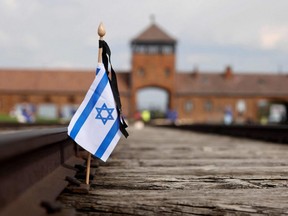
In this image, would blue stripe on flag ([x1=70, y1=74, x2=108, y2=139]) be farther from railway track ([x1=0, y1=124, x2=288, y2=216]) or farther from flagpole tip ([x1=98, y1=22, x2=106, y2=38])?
flagpole tip ([x1=98, y1=22, x2=106, y2=38])

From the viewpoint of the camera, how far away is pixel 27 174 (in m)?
2.36

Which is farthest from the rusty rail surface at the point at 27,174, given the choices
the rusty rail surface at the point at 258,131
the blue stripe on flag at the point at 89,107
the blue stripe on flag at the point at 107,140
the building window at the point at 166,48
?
the building window at the point at 166,48

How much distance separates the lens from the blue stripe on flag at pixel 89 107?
11.0 ft

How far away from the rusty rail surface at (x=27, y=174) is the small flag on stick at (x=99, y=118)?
216 mm

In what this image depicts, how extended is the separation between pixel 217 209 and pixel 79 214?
798 millimetres

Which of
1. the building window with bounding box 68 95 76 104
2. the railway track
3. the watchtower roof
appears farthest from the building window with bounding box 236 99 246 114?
the railway track

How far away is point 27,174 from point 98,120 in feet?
3.71

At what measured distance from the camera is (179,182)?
369 cm

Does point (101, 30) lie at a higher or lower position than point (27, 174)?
higher

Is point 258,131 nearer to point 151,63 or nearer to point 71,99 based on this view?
point 151,63

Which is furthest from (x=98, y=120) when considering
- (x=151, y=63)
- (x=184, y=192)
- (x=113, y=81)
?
(x=151, y=63)

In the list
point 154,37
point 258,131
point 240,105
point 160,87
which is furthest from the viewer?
point 240,105

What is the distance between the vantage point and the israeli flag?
3.38 metres

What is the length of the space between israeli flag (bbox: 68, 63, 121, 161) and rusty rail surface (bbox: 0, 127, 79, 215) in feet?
0.75
